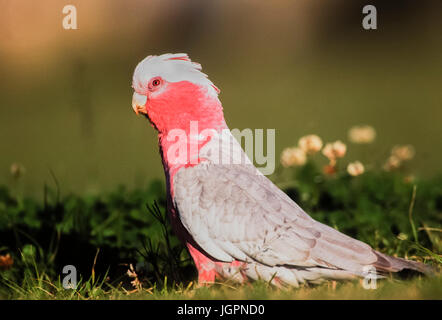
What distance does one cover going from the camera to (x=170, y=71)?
3.28m

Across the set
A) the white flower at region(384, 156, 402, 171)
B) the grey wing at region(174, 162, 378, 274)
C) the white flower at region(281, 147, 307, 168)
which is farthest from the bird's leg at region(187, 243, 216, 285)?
the white flower at region(384, 156, 402, 171)

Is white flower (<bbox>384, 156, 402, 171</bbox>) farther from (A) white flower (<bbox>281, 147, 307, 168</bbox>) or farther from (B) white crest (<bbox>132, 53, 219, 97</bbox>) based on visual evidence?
(B) white crest (<bbox>132, 53, 219, 97</bbox>)

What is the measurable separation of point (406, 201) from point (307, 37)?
7.70 m

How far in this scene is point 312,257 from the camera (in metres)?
2.85

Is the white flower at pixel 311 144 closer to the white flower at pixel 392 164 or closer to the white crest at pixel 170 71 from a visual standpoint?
the white flower at pixel 392 164

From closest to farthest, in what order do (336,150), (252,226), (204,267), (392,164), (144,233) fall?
1. (252,226)
2. (204,267)
3. (336,150)
4. (144,233)
5. (392,164)

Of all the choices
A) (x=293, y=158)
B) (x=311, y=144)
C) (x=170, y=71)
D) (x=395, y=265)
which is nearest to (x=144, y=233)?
(x=293, y=158)

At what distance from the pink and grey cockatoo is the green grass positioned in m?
0.12

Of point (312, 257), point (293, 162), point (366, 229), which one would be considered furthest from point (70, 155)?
point (312, 257)

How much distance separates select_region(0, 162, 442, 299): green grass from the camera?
3.39 meters

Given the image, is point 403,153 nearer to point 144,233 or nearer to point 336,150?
point 336,150

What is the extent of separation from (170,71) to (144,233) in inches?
65.5

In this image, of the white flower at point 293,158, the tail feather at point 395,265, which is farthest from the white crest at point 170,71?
the white flower at point 293,158
